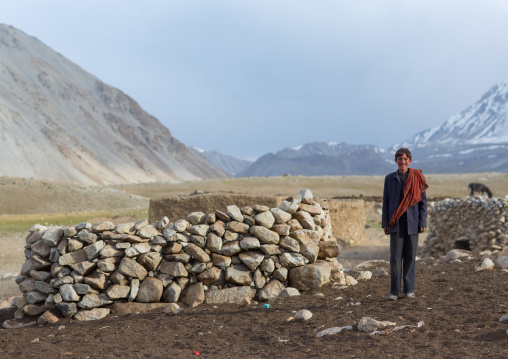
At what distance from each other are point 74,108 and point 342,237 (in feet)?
307

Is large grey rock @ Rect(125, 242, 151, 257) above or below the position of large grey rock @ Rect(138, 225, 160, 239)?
below

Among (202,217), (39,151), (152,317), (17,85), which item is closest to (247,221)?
(202,217)

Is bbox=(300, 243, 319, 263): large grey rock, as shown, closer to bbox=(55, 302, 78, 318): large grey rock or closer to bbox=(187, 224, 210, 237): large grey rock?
bbox=(187, 224, 210, 237): large grey rock

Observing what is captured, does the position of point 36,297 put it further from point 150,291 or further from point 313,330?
point 313,330

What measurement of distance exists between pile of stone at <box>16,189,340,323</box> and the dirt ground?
34cm

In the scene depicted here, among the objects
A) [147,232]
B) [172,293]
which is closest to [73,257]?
[147,232]

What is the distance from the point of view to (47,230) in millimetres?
7934

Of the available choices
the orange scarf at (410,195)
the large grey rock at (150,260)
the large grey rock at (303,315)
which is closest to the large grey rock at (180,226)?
the large grey rock at (150,260)

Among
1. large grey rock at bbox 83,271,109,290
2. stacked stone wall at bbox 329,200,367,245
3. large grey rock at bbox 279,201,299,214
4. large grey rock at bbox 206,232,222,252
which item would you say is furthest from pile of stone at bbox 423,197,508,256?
large grey rock at bbox 83,271,109,290

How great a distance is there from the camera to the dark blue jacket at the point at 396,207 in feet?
21.5

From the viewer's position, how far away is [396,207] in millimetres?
6594

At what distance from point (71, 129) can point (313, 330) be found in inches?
3760

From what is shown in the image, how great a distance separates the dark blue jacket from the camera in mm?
6543

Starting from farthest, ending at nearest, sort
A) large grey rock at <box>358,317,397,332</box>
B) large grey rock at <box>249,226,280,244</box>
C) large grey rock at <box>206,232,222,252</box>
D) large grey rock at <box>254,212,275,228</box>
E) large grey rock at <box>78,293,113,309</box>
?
large grey rock at <box>254,212,275,228</box>, large grey rock at <box>249,226,280,244</box>, large grey rock at <box>206,232,222,252</box>, large grey rock at <box>78,293,113,309</box>, large grey rock at <box>358,317,397,332</box>
